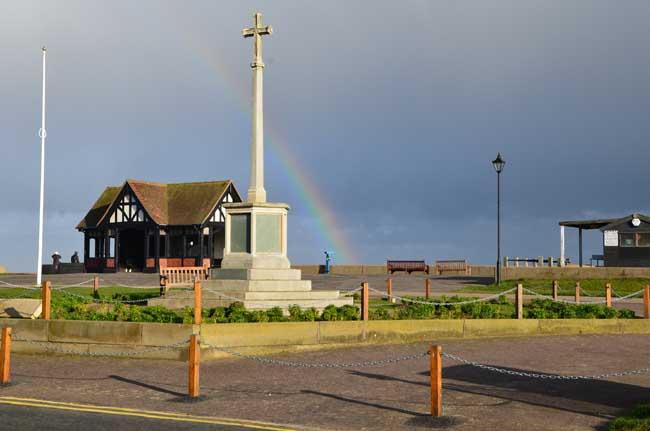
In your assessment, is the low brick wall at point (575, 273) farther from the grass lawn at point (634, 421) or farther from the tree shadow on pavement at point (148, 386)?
the grass lawn at point (634, 421)

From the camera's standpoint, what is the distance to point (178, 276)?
27484 millimetres

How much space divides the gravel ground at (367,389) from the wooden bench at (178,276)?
27.0 ft

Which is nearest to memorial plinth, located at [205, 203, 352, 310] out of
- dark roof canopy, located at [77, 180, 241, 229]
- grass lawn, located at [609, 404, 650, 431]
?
grass lawn, located at [609, 404, 650, 431]

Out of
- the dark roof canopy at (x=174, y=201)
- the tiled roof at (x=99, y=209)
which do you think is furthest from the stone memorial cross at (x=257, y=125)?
the tiled roof at (x=99, y=209)

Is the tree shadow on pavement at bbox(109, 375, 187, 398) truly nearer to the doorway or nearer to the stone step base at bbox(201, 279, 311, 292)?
the stone step base at bbox(201, 279, 311, 292)

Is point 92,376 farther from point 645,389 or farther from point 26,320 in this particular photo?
point 645,389

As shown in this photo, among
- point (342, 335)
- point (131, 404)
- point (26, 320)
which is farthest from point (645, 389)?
point (26, 320)

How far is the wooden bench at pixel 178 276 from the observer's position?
25.2m

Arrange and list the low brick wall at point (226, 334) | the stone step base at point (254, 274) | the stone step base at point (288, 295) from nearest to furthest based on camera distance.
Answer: the low brick wall at point (226, 334) → the stone step base at point (288, 295) → the stone step base at point (254, 274)

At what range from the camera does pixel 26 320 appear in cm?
1755

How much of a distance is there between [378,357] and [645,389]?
5.36 meters

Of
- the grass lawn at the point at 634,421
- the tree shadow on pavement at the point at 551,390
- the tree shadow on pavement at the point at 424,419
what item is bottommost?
the tree shadow on pavement at the point at 424,419

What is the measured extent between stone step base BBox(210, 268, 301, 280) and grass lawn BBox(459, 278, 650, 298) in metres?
15.4

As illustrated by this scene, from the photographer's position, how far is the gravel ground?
34.4 feet
